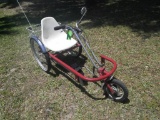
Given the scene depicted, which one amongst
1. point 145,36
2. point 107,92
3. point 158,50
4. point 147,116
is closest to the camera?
point 147,116

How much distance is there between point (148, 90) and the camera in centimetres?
475

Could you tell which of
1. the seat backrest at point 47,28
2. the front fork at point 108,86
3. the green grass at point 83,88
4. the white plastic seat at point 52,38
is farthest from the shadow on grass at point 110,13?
the front fork at point 108,86

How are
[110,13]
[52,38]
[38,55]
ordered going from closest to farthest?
[52,38] < [38,55] < [110,13]

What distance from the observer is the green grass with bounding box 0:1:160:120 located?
4.36 metres

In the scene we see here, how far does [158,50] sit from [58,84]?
10.3ft

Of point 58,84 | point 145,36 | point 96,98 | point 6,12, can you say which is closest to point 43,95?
point 58,84

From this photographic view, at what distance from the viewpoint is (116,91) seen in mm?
4324

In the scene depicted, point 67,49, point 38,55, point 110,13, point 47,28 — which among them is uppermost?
point 47,28

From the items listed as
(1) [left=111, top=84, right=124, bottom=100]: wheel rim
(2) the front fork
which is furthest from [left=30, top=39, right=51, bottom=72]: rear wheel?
(1) [left=111, top=84, right=124, bottom=100]: wheel rim

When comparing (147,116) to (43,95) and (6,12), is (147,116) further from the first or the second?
(6,12)

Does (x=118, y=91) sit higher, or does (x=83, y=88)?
(x=118, y=91)

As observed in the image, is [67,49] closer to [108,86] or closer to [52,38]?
[52,38]

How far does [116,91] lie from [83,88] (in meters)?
0.95

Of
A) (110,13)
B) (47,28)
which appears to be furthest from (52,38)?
(110,13)
